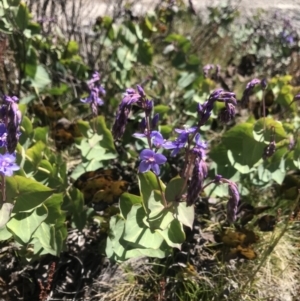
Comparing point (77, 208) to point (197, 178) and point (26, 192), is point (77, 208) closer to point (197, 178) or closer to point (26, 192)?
point (26, 192)

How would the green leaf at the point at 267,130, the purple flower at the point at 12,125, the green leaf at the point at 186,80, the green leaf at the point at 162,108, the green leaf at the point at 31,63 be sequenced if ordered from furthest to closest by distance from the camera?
the green leaf at the point at 186,80, the green leaf at the point at 31,63, the green leaf at the point at 162,108, the green leaf at the point at 267,130, the purple flower at the point at 12,125

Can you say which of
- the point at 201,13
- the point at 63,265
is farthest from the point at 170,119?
the point at 201,13

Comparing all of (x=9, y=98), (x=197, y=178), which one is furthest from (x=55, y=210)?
(x=197, y=178)

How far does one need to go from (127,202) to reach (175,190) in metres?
0.25

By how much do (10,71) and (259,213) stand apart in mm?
1967

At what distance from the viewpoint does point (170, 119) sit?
3426mm

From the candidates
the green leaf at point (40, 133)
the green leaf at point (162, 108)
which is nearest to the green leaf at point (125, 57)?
the green leaf at point (162, 108)

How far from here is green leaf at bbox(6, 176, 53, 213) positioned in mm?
1835

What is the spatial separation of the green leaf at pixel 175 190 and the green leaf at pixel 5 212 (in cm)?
63

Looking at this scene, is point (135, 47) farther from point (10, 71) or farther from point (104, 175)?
point (104, 175)

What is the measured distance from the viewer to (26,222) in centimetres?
196

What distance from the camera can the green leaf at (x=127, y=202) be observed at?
6.77 feet

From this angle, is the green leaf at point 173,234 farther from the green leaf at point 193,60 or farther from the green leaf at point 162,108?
the green leaf at point 193,60

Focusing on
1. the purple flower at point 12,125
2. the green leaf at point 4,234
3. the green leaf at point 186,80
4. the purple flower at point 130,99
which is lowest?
the green leaf at point 4,234
